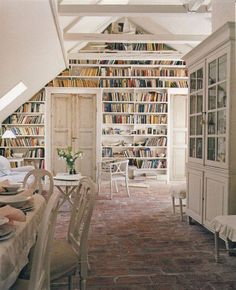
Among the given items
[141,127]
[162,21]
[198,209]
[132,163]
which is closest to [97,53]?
[162,21]

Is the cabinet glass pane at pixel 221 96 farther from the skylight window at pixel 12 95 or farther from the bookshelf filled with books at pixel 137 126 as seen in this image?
the bookshelf filled with books at pixel 137 126

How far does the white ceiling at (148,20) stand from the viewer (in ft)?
15.1

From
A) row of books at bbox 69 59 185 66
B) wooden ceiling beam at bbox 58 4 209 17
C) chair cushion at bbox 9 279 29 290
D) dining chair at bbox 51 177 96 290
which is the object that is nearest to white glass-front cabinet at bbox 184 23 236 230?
wooden ceiling beam at bbox 58 4 209 17

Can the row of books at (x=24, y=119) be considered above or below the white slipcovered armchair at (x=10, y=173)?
above

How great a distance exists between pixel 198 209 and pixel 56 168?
465 cm

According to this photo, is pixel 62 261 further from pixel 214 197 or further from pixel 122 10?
pixel 122 10

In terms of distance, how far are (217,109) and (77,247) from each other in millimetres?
2229

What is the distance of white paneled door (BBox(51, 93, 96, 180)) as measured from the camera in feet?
26.2

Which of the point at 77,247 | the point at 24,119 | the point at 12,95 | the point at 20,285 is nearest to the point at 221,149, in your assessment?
the point at 77,247

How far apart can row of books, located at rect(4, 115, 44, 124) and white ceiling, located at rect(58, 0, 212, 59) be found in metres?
1.72

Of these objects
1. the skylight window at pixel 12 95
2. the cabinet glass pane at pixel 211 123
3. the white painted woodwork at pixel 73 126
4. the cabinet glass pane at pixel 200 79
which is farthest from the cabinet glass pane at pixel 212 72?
the white painted woodwork at pixel 73 126

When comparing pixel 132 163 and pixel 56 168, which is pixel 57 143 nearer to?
pixel 56 168

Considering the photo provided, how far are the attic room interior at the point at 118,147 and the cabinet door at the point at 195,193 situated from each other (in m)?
0.02

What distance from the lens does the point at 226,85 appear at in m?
3.39
